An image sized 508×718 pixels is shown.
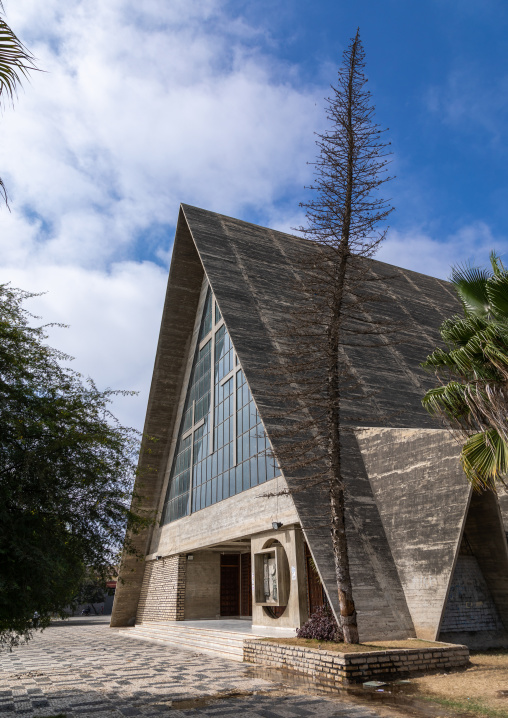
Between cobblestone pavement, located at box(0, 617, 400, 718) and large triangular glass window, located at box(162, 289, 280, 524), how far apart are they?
5786mm

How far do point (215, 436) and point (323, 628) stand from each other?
411 inches

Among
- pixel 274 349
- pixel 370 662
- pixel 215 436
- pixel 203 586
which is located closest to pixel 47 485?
pixel 370 662

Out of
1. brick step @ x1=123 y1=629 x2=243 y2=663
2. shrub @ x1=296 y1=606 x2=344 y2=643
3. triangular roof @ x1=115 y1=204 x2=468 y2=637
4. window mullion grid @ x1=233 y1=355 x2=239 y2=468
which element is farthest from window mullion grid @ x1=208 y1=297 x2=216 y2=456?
shrub @ x1=296 y1=606 x2=344 y2=643

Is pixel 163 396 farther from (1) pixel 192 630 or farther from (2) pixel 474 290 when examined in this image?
(2) pixel 474 290

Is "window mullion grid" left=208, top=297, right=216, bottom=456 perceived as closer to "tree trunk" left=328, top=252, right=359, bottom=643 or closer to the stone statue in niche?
the stone statue in niche

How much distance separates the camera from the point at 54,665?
41.0ft

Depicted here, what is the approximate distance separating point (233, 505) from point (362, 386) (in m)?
6.08

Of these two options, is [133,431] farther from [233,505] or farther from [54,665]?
[233,505]

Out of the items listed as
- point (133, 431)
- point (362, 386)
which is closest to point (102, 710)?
point (133, 431)

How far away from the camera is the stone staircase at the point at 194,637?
13.9m

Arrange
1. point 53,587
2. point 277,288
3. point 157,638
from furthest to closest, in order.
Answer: point 277,288
point 157,638
point 53,587

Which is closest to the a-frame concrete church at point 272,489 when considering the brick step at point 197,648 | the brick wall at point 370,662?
the brick step at point 197,648

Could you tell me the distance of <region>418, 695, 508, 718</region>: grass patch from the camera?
6434 millimetres

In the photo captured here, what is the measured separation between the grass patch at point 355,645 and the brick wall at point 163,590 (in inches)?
438
